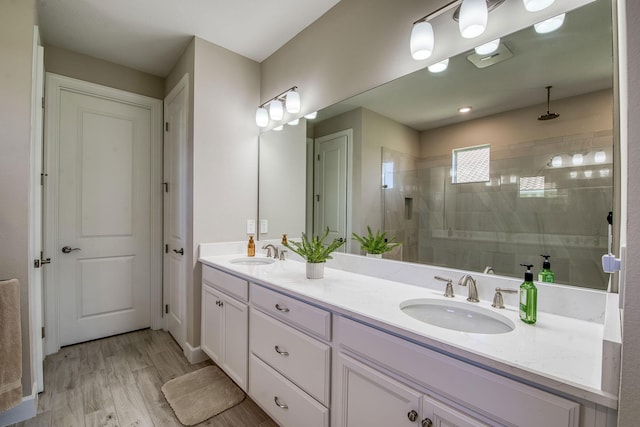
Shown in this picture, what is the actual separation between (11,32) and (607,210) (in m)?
2.92

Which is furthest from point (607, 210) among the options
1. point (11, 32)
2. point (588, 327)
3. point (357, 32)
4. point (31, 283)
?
point (11, 32)

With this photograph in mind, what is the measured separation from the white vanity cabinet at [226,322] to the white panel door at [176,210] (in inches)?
13.4

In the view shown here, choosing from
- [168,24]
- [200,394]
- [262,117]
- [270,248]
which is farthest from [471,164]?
[168,24]

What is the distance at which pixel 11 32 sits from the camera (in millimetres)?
1568

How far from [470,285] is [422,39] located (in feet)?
3.71

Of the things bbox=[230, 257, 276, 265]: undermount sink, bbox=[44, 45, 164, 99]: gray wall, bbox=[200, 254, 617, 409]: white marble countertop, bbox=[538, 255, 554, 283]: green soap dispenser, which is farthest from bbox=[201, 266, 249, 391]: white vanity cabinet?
bbox=[44, 45, 164, 99]: gray wall

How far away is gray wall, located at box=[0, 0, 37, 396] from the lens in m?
1.55

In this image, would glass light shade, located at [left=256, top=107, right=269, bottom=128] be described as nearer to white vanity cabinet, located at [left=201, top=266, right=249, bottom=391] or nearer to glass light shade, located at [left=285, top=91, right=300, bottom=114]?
glass light shade, located at [left=285, top=91, right=300, bottom=114]

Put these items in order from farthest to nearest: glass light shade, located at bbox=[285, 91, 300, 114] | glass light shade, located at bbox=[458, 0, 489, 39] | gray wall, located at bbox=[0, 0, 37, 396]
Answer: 1. glass light shade, located at bbox=[285, 91, 300, 114]
2. gray wall, located at bbox=[0, 0, 37, 396]
3. glass light shade, located at bbox=[458, 0, 489, 39]

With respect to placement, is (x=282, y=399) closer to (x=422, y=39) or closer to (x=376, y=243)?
(x=376, y=243)

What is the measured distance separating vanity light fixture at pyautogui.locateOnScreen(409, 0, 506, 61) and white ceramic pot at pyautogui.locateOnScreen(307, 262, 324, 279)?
1168 millimetres

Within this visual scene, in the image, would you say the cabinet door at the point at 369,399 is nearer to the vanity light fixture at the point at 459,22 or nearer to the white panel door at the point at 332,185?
the white panel door at the point at 332,185

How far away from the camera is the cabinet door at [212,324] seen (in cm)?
195

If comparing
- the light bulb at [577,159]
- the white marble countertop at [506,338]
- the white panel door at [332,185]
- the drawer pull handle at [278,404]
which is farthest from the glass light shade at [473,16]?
the drawer pull handle at [278,404]
